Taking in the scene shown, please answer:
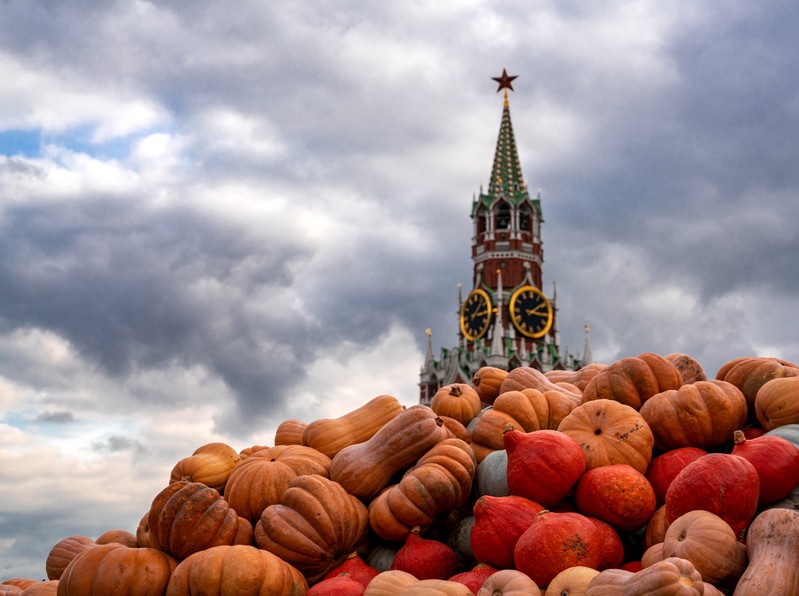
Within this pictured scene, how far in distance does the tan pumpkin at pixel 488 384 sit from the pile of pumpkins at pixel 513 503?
90 cm

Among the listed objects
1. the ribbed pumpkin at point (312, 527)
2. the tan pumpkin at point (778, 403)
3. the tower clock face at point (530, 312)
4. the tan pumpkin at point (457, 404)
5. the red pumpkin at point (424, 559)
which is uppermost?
the tower clock face at point (530, 312)

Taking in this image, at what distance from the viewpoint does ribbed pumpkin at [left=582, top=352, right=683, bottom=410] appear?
7121 mm

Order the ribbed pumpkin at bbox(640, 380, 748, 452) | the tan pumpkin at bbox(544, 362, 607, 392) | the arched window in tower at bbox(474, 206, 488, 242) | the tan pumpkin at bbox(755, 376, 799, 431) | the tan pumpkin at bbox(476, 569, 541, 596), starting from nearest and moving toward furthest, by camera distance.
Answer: the tan pumpkin at bbox(476, 569, 541, 596)
the tan pumpkin at bbox(755, 376, 799, 431)
the ribbed pumpkin at bbox(640, 380, 748, 452)
the tan pumpkin at bbox(544, 362, 607, 392)
the arched window in tower at bbox(474, 206, 488, 242)

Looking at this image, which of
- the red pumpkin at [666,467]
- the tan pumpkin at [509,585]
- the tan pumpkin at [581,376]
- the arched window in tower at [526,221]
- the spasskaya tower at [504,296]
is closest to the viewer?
the tan pumpkin at [509,585]

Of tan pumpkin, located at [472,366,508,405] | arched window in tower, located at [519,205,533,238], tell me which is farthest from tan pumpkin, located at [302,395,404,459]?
arched window in tower, located at [519,205,533,238]

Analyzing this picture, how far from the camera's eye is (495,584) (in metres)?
5.09

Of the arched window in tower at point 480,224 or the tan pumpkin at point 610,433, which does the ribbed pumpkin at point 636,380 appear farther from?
the arched window in tower at point 480,224

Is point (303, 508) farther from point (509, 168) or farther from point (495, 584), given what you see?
point (509, 168)

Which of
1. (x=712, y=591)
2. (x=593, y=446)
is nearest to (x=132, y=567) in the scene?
(x=593, y=446)

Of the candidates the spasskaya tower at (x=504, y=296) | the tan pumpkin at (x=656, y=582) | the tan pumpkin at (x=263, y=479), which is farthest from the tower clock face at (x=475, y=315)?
the tan pumpkin at (x=656, y=582)

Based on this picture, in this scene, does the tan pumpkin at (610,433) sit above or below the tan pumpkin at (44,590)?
above

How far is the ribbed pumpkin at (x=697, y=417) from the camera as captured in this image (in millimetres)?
6480

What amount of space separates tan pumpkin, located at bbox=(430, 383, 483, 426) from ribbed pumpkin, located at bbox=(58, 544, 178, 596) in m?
2.68

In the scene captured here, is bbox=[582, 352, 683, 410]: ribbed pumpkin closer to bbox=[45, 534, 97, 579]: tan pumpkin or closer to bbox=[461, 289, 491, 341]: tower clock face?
bbox=[45, 534, 97, 579]: tan pumpkin
